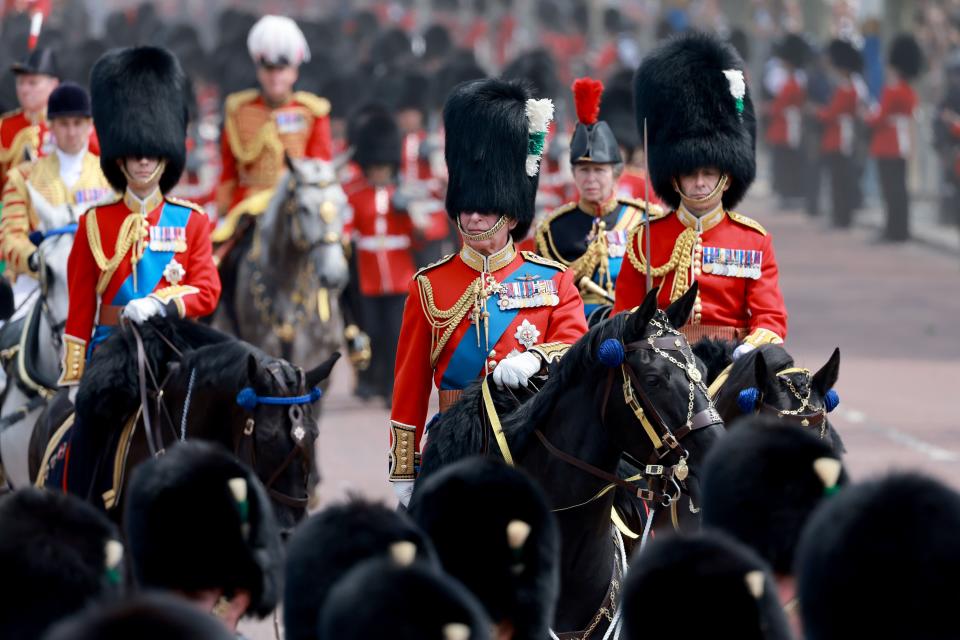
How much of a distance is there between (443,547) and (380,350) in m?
10.4

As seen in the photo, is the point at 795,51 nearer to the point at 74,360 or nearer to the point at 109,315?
the point at 109,315

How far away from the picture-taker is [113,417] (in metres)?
7.78

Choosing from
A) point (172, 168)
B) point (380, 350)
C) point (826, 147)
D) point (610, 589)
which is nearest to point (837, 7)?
point (826, 147)

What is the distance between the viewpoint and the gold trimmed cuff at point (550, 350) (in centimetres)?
673

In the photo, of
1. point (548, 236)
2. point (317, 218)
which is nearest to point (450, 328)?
point (548, 236)

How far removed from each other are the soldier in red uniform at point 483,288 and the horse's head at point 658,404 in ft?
1.46

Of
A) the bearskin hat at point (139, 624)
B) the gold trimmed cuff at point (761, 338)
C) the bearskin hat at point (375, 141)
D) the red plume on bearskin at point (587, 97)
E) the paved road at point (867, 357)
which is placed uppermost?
the red plume on bearskin at point (587, 97)

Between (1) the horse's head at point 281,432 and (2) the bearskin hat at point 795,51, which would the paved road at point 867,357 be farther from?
(2) the bearskin hat at point 795,51

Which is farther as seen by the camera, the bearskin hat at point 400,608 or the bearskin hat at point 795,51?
the bearskin hat at point 795,51

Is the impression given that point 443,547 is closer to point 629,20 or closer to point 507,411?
point 507,411

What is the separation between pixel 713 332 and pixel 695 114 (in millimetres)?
833

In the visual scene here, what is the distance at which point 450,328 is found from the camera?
6.85 meters

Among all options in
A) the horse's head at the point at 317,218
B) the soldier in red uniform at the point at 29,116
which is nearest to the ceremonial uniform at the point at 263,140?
the horse's head at the point at 317,218

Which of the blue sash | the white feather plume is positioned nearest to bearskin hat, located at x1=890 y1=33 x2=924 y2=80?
the white feather plume
